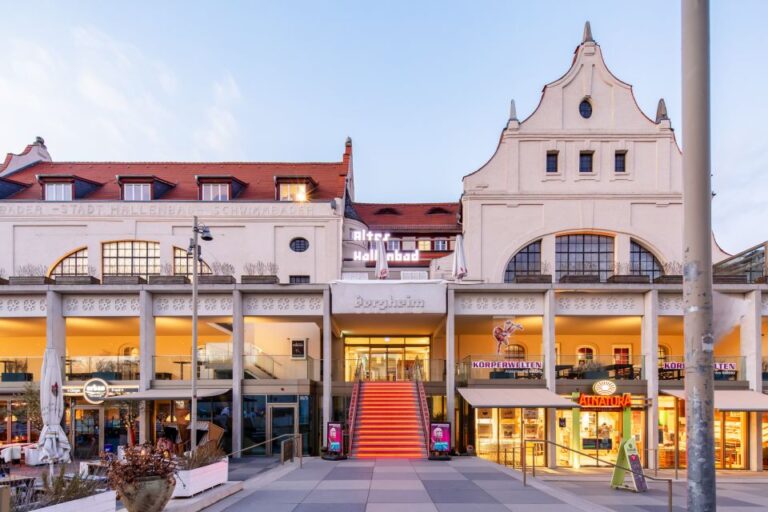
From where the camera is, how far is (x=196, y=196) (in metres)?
38.6

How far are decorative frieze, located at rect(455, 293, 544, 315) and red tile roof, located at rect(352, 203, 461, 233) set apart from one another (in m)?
15.4

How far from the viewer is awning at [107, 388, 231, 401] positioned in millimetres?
26609

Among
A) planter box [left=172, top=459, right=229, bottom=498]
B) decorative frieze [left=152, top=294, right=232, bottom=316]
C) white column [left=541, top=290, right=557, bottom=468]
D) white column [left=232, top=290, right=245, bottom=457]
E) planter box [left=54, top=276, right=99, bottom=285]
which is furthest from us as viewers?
decorative frieze [left=152, top=294, right=232, bottom=316]

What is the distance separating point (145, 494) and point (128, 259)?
2712 cm

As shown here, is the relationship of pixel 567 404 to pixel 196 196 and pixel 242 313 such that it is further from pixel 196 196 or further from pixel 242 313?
pixel 196 196

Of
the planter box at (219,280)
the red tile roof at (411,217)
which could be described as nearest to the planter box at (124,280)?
the planter box at (219,280)

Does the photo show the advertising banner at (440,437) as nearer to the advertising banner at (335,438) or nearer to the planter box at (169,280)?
the advertising banner at (335,438)

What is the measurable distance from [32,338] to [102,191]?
367 inches

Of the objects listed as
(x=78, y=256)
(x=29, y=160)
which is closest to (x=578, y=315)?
(x=78, y=256)

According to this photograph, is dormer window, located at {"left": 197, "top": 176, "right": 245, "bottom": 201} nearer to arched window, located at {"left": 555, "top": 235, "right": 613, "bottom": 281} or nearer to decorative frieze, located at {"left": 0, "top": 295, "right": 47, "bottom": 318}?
decorative frieze, located at {"left": 0, "top": 295, "right": 47, "bottom": 318}

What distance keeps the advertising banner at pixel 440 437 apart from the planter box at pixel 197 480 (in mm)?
10846

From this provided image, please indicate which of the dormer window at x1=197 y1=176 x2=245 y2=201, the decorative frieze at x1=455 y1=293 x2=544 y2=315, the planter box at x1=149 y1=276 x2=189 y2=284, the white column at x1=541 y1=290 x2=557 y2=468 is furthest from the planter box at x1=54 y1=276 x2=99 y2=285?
the white column at x1=541 y1=290 x2=557 y2=468

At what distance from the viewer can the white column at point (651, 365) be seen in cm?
2831

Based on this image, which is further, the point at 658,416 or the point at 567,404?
the point at 658,416
